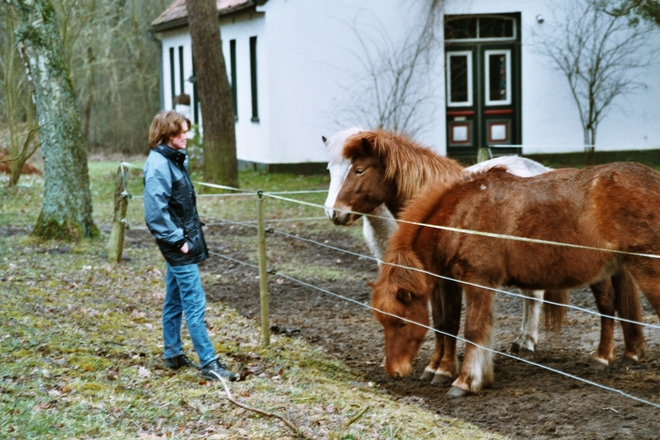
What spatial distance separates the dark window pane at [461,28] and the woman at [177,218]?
17467 millimetres

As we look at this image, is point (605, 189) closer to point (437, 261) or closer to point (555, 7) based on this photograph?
point (437, 261)

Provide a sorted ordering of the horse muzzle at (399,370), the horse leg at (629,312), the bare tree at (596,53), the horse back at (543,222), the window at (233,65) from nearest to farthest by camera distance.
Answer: the horse back at (543,222), the horse muzzle at (399,370), the horse leg at (629,312), the bare tree at (596,53), the window at (233,65)

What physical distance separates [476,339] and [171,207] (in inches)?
91.1

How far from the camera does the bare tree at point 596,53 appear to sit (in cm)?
2180

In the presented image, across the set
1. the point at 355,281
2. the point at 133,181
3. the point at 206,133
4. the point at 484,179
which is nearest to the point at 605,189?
the point at 484,179

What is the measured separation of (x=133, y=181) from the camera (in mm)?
22719

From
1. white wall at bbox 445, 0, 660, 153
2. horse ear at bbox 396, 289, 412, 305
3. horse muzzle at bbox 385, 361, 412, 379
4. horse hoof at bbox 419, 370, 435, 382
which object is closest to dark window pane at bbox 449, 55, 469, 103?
white wall at bbox 445, 0, 660, 153

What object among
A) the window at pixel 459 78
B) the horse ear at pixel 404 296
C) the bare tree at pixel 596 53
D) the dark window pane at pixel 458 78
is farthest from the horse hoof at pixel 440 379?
the dark window pane at pixel 458 78

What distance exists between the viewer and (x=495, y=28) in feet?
74.7

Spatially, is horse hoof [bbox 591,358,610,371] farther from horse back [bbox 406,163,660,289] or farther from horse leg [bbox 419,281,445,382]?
horse leg [bbox 419,281,445,382]

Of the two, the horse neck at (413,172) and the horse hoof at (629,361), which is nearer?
the horse hoof at (629,361)

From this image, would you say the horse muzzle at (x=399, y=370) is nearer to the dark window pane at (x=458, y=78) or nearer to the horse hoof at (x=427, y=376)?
the horse hoof at (x=427, y=376)

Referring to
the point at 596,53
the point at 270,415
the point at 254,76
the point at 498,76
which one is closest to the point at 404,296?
the point at 270,415

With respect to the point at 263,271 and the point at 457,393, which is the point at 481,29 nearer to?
the point at 263,271
